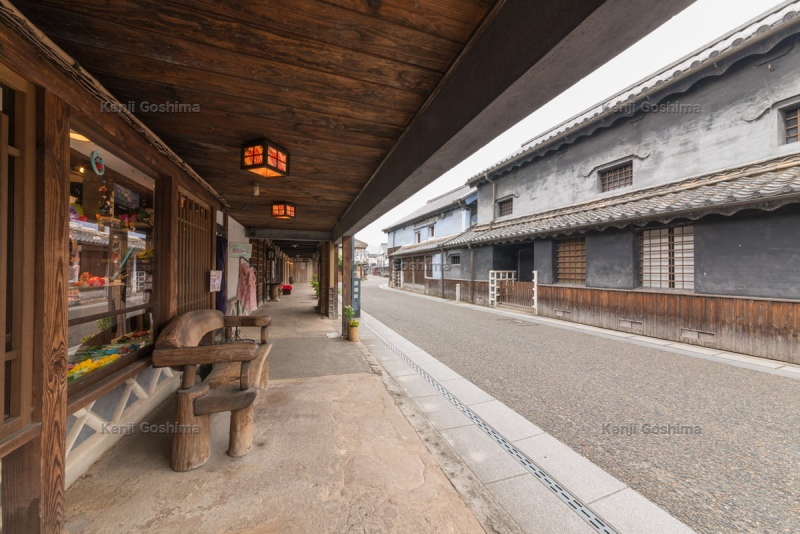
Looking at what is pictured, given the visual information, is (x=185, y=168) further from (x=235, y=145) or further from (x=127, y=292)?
(x=127, y=292)

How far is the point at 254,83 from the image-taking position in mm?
2133

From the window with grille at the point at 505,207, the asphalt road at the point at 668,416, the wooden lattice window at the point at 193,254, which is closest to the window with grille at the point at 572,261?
the asphalt road at the point at 668,416

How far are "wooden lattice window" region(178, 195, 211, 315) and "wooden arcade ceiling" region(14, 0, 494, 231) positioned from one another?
4.08 ft

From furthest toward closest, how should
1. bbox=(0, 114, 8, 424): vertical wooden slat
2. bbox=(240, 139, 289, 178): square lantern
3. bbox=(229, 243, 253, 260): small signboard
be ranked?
bbox=(229, 243, 253, 260): small signboard < bbox=(240, 139, 289, 178): square lantern < bbox=(0, 114, 8, 424): vertical wooden slat

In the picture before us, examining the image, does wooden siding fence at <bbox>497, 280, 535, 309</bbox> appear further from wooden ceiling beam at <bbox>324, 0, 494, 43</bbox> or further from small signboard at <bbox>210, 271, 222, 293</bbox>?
wooden ceiling beam at <bbox>324, 0, 494, 43</bbox>

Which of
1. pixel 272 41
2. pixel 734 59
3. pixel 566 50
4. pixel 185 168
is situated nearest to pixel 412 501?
pixel 566 50

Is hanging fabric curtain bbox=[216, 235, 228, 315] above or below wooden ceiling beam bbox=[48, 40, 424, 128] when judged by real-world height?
below

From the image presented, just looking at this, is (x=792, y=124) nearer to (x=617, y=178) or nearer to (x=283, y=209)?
(x=617, y=178)

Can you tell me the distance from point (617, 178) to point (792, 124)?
3.95 meters

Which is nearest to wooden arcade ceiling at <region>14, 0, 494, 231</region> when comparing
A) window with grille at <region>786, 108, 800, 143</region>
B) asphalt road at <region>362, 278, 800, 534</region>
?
asphalt road at <region>362, 278, 800, 534</region>

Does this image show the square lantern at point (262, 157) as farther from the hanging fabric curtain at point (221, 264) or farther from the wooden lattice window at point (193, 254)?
the hanging fabric curtain at point (221, 264)

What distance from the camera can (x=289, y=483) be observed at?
7.30 feet

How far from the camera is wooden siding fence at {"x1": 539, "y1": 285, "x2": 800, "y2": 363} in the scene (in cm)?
551

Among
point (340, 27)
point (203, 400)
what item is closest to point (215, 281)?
point (203, 400)
